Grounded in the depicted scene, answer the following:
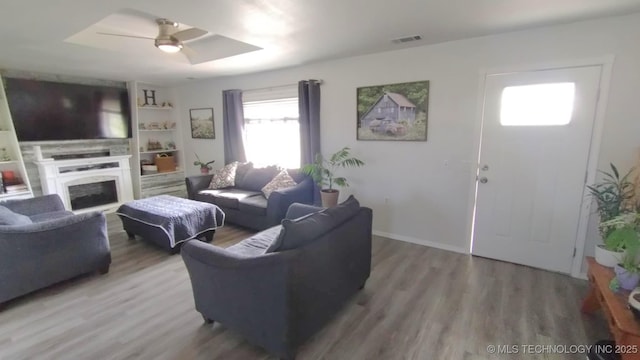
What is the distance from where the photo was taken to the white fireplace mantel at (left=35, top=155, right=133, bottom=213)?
15.0 feet

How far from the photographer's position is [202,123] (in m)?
5.77

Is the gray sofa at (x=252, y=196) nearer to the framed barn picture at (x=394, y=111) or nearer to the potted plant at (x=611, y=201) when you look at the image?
the framed barn picture at (x=394, y=111)

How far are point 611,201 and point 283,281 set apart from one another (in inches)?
104

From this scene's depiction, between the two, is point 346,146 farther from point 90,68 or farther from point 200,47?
point 90,68

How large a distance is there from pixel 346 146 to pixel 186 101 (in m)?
3.77

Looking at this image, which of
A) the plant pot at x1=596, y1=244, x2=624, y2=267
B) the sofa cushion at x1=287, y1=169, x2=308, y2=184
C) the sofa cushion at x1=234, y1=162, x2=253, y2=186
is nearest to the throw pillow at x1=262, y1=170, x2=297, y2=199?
the sofa cushion at x1=287, y1=169, x2=308, y2=184

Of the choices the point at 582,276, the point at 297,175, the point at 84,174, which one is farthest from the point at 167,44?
the point at 582,276

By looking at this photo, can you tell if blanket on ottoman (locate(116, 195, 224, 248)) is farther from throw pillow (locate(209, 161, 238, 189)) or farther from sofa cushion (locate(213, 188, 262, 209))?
throw pillow (locate(209, 161, 238, 189))

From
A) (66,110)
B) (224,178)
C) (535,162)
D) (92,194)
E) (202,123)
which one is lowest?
(92,194)

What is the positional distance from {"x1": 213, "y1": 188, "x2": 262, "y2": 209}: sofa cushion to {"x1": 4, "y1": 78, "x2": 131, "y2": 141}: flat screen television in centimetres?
263

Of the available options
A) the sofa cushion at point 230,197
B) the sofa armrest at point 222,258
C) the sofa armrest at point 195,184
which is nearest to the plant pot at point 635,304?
the sofa armrest at point 222,258

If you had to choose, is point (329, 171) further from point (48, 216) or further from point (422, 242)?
point (48, 216)

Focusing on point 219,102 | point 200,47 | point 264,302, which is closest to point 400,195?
point 264,302

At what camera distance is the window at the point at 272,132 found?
467 cm
